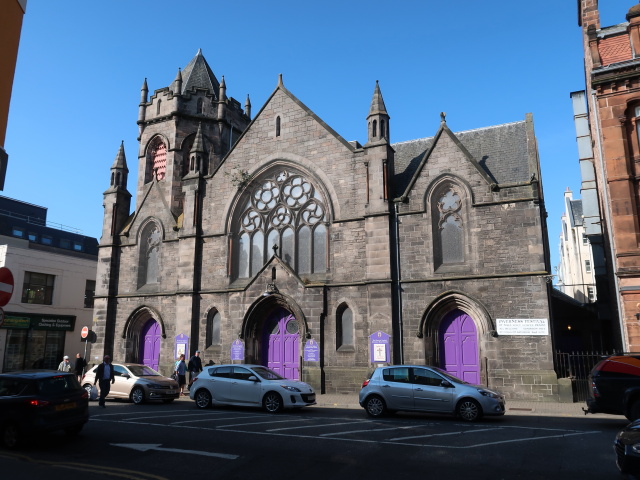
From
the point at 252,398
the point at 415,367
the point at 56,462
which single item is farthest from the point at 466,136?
the point at 56,462

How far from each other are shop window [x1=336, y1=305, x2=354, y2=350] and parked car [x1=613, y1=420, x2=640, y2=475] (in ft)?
49.0

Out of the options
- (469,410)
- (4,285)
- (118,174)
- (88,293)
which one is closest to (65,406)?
(4,285)

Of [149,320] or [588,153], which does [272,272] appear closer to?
[149,320]

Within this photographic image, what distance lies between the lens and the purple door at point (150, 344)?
1038 inches

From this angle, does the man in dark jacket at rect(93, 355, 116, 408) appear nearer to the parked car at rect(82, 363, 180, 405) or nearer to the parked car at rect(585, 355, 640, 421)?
the parked car at rect(82, 363, 180, 405)

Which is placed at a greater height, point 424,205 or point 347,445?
point 424,205

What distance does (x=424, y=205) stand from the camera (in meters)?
21.2

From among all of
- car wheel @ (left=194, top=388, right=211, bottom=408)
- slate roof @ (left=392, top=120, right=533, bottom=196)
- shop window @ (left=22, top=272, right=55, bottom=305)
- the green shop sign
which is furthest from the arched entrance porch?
shop window @ (left=22, top=272, right=55, bottom=305)

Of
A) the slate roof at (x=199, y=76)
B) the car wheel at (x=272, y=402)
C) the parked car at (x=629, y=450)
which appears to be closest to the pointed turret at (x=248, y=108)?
the slate roof at (x=199, y=76)

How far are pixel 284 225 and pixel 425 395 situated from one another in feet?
41.1

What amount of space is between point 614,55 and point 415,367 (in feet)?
47.3

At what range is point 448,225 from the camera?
69.0 feet

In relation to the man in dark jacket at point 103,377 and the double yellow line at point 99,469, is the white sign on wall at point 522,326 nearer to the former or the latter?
the man in dark jacket at point 103,377

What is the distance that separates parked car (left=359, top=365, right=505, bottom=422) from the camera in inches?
525
